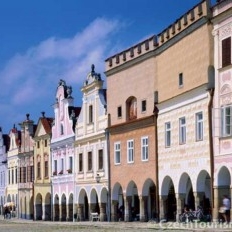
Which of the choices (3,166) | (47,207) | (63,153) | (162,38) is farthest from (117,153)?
(3,166)

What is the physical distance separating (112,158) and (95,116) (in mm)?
5204

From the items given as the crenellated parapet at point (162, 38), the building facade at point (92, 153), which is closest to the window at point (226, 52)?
the crenellated parapet at point (162, 38)

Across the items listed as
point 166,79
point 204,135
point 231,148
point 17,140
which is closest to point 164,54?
point 166,79

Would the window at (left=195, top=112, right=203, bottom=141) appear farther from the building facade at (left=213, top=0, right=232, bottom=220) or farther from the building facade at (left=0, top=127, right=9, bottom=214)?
the building facade at (left=0, top=127, right=9, bottom=214)

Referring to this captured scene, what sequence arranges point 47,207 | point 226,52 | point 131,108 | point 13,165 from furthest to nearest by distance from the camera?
point 13,165 < point 47,207 < point 131,108 < point 226,52

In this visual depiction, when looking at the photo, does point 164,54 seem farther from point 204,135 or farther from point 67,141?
point 67,141

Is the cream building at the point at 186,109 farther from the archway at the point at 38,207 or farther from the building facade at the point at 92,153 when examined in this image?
the archway at the point at 38,207

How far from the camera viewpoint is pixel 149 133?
144 ft

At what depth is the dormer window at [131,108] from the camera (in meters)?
46.8

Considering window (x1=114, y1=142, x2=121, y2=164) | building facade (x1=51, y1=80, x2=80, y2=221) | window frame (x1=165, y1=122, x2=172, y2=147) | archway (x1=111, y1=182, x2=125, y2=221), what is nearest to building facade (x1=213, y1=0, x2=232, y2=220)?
window frame (x1=165, y1=122, x2=172, y2=147)

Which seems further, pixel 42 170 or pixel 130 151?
pixel 42 170

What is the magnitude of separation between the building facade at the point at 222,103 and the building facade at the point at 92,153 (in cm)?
1750

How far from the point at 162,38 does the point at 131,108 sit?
667cm

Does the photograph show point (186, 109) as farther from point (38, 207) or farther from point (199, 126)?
point (38, 207)
